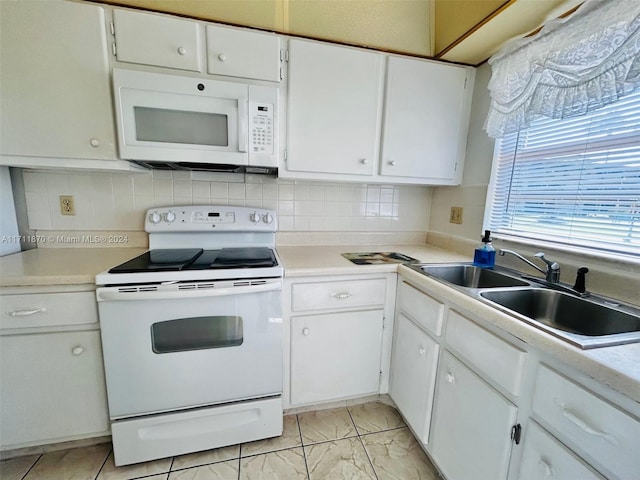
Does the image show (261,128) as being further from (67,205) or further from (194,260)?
(67,205)

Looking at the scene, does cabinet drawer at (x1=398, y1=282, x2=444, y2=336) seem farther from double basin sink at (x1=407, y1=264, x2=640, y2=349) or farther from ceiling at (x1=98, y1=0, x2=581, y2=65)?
ceiling at (x1=98, y1=0, x2=581, y2=65)

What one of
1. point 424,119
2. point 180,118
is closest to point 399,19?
point 424,119

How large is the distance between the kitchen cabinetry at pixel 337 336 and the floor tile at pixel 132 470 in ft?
2.15

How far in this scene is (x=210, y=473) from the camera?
1.28m

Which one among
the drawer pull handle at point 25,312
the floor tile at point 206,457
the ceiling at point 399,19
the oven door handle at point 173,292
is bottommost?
the floor tile at point 206,457

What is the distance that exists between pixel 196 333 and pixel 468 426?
1.18 meters

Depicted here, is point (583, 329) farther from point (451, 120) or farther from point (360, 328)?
point (451, 120)

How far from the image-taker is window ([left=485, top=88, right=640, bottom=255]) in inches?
41.4

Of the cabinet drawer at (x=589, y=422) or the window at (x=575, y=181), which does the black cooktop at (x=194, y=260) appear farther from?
the window at (x=575, y=181)


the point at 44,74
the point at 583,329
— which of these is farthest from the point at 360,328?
the point at 44,74

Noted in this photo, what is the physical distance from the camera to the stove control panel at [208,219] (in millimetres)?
1614

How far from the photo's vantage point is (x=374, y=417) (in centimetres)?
163

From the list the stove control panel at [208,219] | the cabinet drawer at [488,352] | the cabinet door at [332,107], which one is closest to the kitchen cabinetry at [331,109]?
the cabinet door at [332,107]

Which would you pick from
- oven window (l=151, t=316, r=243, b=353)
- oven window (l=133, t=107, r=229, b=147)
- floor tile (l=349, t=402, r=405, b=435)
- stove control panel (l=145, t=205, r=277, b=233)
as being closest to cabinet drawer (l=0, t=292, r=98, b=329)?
oven window (l=151, t=316, r=243, b=353)
